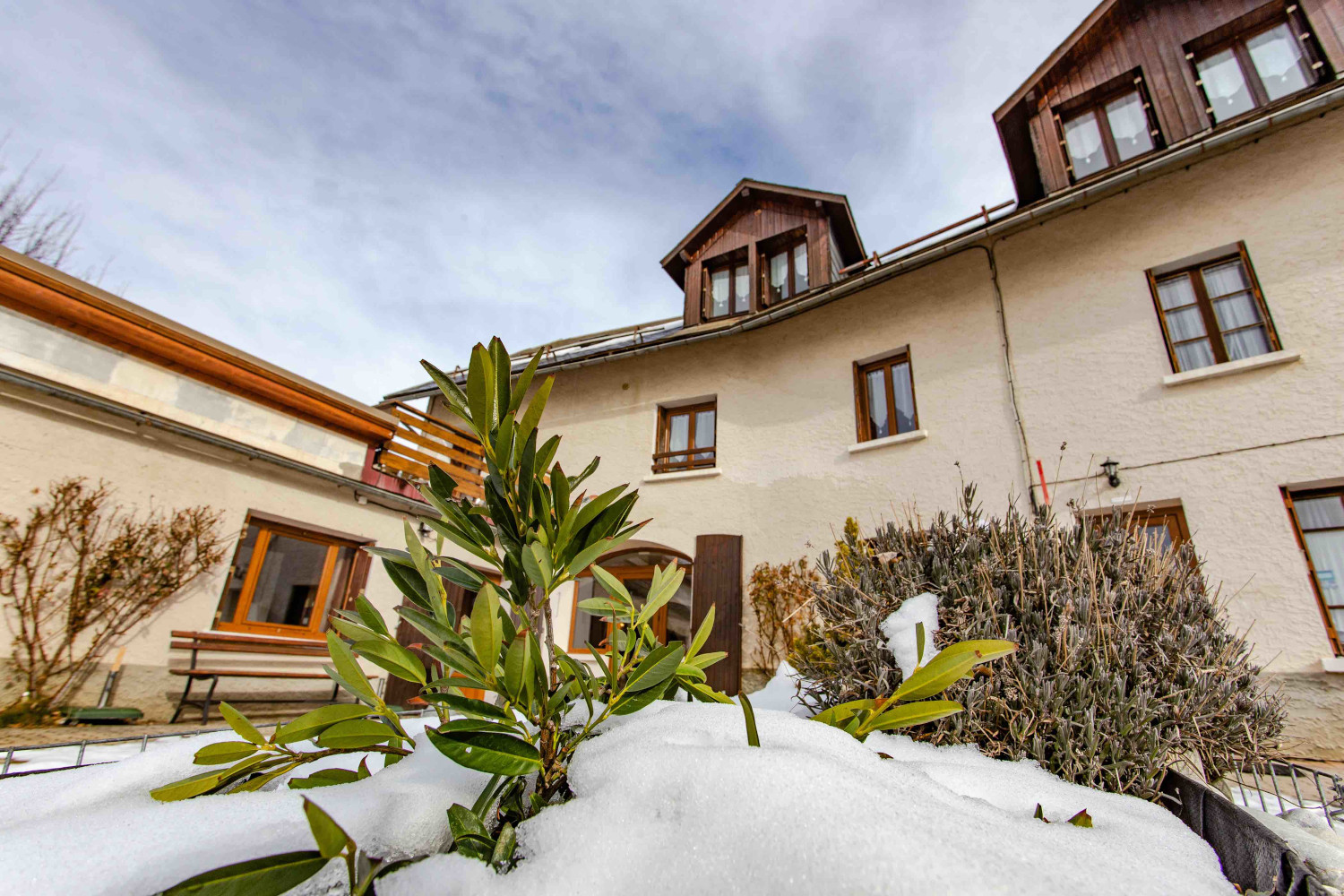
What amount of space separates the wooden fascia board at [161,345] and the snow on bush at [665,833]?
724 cm

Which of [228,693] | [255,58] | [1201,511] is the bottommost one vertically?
[228,693]

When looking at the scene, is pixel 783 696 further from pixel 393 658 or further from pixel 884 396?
pixel 884 396

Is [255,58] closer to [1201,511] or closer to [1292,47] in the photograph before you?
[1201,511]

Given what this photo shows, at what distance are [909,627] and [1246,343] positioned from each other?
6794 mm

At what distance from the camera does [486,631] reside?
61 centimetres

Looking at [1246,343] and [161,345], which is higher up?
[1246,343]

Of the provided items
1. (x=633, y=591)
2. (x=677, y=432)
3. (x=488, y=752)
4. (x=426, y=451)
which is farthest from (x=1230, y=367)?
(x=426, y=451)

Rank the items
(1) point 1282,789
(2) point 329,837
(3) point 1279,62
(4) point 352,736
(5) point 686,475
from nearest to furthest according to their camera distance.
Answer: (2) point 329,837, (4) point 352,736, (1) point 1282,789, (3) point 1279,62, (5) point 686,475

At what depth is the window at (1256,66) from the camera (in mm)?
6520

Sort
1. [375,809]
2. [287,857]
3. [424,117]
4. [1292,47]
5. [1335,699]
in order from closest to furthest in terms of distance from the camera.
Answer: [287,857] → [375,809] → [1335,699] → [424,117] → [1292,47]

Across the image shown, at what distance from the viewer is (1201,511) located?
545 centimetres

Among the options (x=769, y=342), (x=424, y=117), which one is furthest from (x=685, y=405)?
(x=424, y=117)

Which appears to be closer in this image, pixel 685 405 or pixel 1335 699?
pixel 1335 699

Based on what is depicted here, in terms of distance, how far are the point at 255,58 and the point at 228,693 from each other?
6.63 meters
